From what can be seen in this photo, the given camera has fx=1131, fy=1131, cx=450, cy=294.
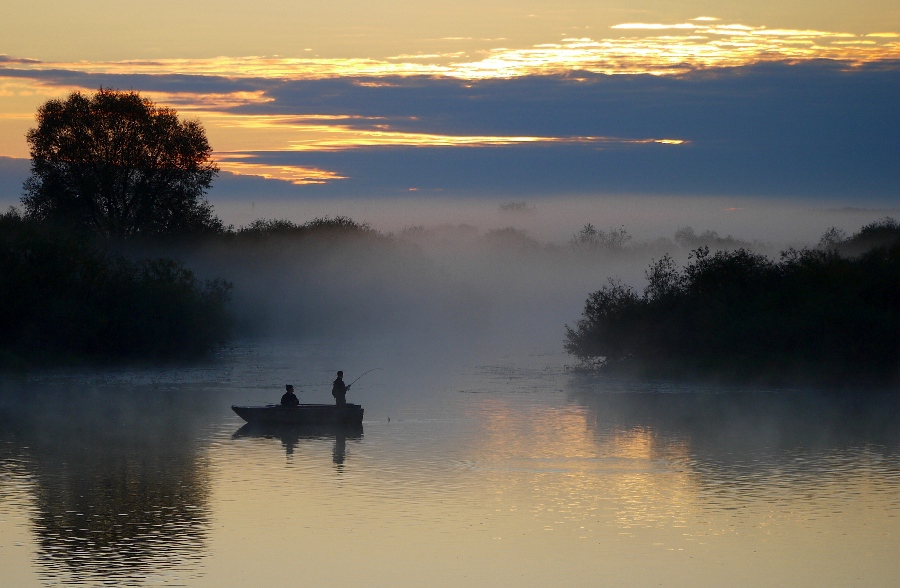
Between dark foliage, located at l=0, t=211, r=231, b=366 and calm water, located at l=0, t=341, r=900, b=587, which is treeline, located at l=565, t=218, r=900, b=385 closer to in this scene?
calm water, located at l=0, t=341, r=900, b=587

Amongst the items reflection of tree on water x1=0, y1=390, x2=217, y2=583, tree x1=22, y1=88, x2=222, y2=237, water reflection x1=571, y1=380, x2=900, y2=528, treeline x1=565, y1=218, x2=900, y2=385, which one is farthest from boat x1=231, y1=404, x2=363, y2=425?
tree x1=22, y1=88, x2=222, y2=237

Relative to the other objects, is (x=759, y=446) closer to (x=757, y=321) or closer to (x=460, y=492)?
(x=460, y=492)

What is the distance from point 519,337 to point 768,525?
57.1 m

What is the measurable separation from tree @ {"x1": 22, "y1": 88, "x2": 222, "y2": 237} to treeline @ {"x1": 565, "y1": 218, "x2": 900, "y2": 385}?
87.5 feet

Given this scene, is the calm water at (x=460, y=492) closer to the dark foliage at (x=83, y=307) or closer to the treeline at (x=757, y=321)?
the treeline at (x=757, y=321)

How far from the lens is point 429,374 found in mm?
50375

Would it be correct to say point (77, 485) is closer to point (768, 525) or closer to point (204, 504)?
point (204, 504)

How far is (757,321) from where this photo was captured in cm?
4591

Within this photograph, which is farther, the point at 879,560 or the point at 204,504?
the point at 204,504

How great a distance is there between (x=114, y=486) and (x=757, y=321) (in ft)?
97.6

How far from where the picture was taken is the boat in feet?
106

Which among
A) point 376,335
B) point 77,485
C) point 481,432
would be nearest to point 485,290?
point 376,335

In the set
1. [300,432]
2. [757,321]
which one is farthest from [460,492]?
[757,321]

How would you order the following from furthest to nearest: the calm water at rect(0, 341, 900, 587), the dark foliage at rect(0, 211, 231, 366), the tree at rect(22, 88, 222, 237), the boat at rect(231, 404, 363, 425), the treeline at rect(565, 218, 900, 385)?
1. the tree at rect(22, 88, 222, 237)
2. the dark foliage at rect(0, 211, 231, 366)
3. the treeline at rect(565, 218, 900, 385)
4. the boat at rect(231, 404, 363, 425)
5. the calm water at rect(0, 341, 900, 587)
